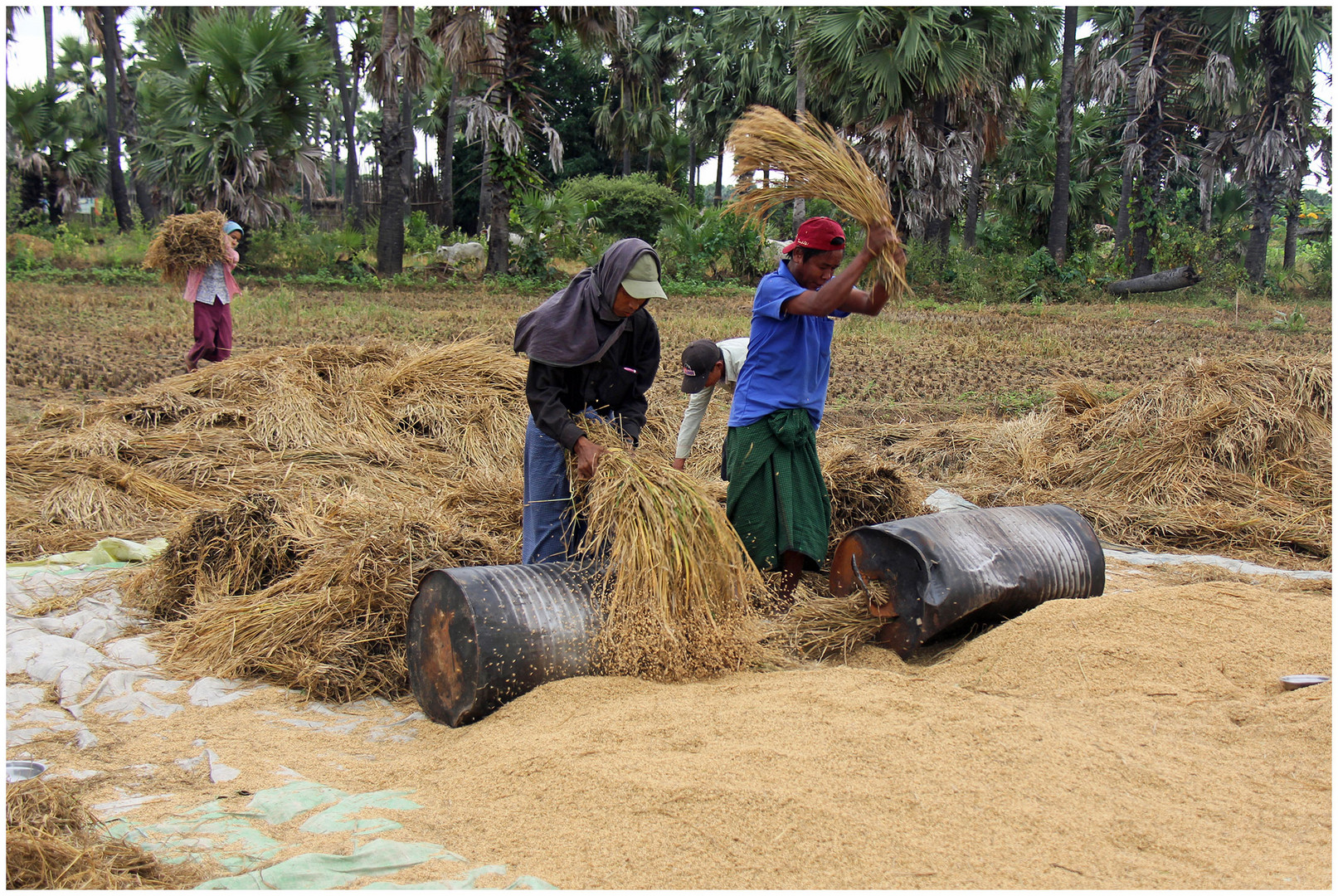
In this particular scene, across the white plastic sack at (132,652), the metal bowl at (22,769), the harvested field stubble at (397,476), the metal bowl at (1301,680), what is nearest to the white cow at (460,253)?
the harvested field stubble at (397,476)

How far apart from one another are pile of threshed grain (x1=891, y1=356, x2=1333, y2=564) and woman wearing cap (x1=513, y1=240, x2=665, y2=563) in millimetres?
2958

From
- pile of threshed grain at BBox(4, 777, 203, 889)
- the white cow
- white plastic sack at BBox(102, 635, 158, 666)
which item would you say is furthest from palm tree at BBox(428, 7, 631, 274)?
pile of threshed grain at BBox(4, 777, 203, 889)

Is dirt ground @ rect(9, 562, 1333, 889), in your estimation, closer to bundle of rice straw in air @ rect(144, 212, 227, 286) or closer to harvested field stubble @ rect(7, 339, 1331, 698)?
harvested field stubble @ rect(7, 339, 1331, 698)

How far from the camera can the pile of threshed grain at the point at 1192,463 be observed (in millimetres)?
5086

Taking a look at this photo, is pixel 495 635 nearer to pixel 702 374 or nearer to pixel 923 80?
pixel 702 374

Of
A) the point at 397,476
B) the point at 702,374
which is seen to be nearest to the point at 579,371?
the point at 702,374

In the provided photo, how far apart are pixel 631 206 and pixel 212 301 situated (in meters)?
15.1

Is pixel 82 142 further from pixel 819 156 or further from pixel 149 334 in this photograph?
pixel 819 156

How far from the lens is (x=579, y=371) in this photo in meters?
3.17

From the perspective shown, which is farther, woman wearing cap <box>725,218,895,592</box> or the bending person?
the bending person

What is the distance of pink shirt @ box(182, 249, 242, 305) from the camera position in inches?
295

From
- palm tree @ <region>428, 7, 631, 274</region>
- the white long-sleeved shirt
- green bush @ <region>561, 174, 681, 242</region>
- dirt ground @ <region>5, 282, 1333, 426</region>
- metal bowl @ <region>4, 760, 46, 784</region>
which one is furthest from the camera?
green bush @ <region>561, 174, 681, 242</region>

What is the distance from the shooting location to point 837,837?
190 cm

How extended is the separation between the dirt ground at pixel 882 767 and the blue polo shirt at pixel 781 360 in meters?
0.96
